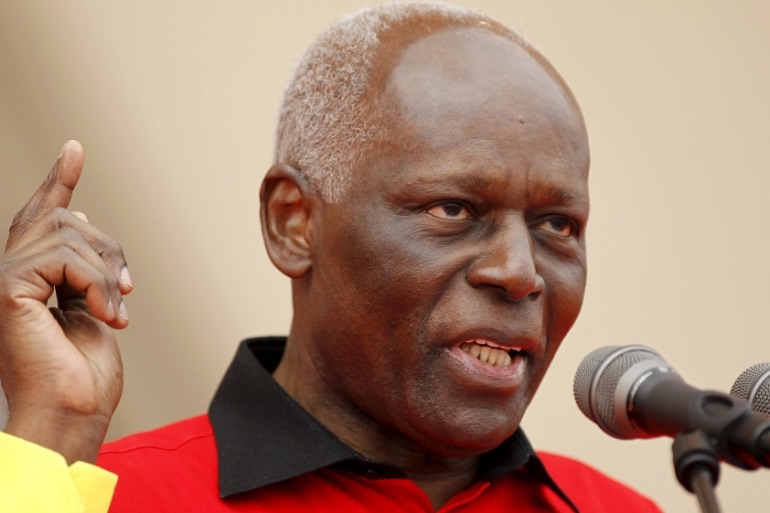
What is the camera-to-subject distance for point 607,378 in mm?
1724

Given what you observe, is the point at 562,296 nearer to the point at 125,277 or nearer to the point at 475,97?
the point at 475,97

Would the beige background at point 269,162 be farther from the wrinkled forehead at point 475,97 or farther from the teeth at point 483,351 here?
the teeth at point 483,351

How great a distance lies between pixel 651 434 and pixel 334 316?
0.94 metres

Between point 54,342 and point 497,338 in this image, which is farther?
point 497,338

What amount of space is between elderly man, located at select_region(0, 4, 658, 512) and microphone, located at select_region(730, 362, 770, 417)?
1.70 ft

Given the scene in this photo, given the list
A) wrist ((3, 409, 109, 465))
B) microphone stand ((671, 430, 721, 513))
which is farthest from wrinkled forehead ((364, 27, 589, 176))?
microphone stand ((671, 430, 721, 513))

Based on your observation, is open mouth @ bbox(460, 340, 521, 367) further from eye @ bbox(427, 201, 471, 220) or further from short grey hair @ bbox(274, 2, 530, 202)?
short grey hair @ bbox(274, 2, 530, 202)

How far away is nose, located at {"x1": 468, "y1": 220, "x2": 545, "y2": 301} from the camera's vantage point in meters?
2.22

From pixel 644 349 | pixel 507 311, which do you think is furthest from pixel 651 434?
pixel 507 311

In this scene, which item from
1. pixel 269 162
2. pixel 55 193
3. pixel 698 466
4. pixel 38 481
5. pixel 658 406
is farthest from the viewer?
pixel 269 162

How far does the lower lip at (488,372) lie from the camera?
89.3 inches

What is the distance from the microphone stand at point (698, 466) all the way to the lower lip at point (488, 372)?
844 millimetres

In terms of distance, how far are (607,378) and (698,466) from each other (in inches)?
13.1

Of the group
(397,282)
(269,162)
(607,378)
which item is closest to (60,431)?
(397,282)
